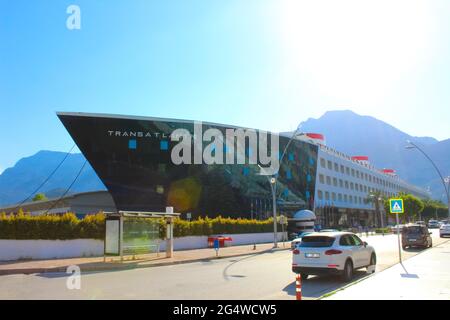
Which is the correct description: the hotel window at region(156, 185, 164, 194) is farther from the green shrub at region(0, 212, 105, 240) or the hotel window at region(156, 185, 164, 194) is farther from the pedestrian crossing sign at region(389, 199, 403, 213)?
the pedestrian crossing sign at region(389, 199, 403, 213)

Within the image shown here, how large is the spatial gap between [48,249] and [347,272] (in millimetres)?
16894

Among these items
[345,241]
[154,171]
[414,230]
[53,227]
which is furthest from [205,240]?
[345,241]

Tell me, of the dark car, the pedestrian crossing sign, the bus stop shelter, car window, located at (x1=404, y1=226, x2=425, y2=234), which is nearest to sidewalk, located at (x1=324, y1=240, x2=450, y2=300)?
the pedestrian crossing sign

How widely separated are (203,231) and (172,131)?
2113 cm

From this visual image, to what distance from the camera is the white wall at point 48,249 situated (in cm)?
2209

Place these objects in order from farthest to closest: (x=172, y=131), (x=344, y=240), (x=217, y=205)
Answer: (x=217, y=205)
(x=172, y=131)
(x=344, y=240)

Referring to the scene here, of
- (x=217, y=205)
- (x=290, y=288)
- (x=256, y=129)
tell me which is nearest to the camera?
(x=290, y=288)

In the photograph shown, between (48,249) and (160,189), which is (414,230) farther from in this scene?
(160,189)

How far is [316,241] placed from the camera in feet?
44.8

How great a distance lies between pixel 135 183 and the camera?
50.3m

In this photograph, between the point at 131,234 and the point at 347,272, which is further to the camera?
the point at 131,234

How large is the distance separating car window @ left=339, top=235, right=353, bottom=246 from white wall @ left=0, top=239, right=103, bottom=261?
16.0 metres
